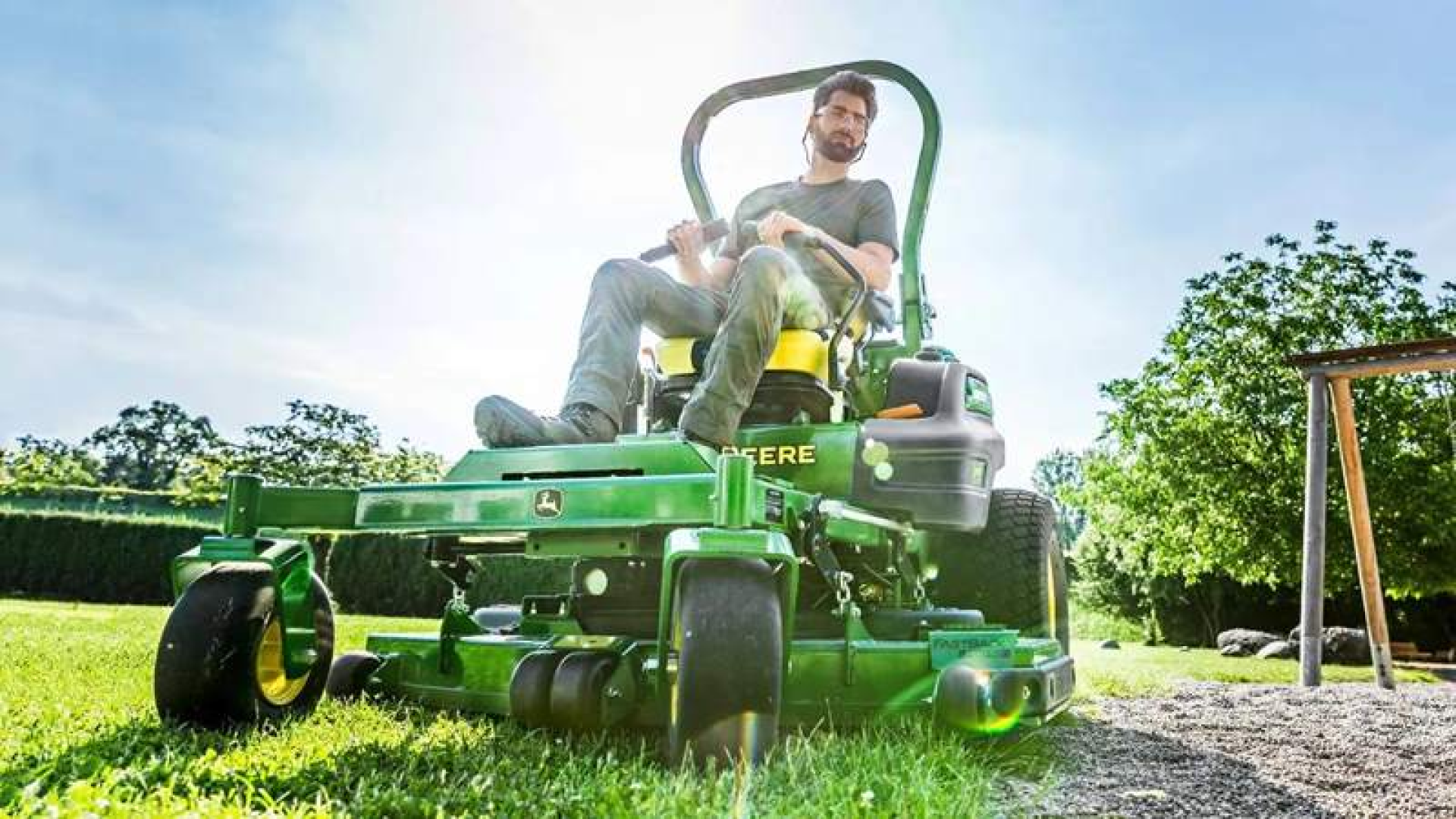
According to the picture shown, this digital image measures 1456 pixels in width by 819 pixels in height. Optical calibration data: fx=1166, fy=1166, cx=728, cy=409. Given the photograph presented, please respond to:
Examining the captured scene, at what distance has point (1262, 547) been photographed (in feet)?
65.9

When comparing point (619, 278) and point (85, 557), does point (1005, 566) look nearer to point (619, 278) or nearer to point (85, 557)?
point (619, 278)

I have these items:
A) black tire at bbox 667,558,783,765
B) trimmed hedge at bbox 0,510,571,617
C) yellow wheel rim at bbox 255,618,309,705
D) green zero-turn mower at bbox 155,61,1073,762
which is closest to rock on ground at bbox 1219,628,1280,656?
trimmed hedge at bbox 0,510,571,617

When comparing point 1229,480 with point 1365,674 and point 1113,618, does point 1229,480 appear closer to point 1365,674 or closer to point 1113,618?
point 1365,674

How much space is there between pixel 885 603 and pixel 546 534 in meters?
1.55

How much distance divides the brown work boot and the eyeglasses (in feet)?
5.41

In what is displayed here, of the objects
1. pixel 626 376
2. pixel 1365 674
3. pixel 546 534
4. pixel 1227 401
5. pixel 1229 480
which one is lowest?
pixel 1365 674

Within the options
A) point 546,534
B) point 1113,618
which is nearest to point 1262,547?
point 1113,618

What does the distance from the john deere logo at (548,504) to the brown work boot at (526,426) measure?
0.41 m

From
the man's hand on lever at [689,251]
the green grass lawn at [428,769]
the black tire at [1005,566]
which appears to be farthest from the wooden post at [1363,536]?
the man's hand on lever at [689,251]

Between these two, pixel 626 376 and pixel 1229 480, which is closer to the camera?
pixel 626 376

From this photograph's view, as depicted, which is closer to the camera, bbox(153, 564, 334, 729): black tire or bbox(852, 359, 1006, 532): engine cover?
bbox(153, 564, 334, 729): black tire

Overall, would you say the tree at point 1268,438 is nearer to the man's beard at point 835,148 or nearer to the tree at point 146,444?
the man's beard at point 835,148

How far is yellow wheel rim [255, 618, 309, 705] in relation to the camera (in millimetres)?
3252

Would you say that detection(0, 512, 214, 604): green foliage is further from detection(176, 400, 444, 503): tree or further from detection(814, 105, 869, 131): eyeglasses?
detection(814, 105, 869, 131): eyeglasses
